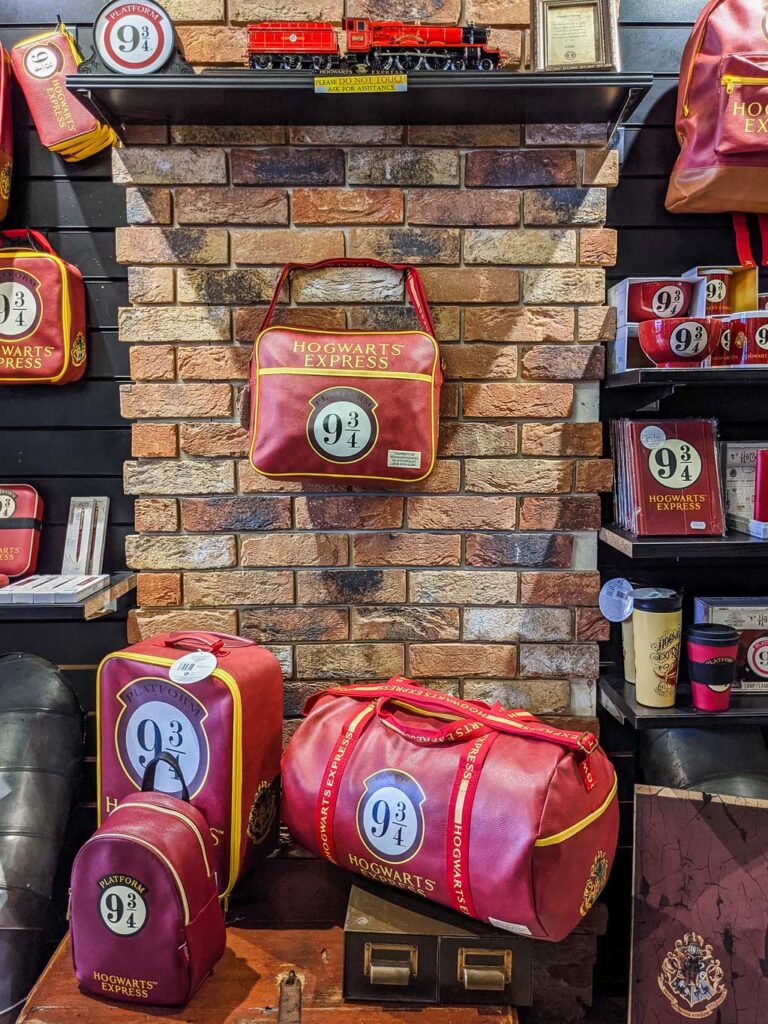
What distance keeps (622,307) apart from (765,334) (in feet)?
1.02

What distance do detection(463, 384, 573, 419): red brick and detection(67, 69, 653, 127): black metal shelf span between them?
0.62 m

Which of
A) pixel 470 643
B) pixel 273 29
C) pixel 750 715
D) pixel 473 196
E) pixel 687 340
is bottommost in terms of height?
pixel 750 715

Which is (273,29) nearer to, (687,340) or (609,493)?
(687,340)

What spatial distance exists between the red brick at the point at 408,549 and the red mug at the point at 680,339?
625mm

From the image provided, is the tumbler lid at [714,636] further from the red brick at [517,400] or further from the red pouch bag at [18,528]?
the red pouch bag at [18,528]

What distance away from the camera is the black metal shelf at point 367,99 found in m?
1.50

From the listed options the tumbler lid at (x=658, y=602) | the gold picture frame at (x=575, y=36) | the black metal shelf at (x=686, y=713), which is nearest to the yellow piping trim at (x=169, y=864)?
the black metal shelf at (x=686, y=713)

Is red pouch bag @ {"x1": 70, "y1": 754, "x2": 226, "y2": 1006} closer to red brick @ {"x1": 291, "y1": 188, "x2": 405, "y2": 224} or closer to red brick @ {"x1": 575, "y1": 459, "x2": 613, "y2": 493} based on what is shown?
red brick @ {"x1": 575, "y1": 459, "x2": 613, "y2": 493}

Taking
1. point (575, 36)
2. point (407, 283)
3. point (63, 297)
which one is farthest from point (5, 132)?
point (575, 36)

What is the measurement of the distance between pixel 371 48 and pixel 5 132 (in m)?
0.91

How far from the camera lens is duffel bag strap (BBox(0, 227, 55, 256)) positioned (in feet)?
5.90

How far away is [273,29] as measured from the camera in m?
1.51

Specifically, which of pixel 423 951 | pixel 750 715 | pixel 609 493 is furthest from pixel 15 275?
pixel 750 715

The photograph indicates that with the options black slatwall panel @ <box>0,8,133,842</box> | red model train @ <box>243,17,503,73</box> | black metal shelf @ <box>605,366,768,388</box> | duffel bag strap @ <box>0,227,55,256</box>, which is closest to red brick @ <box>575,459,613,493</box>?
black metal shelf @ <box>605,366,768,388</box>
